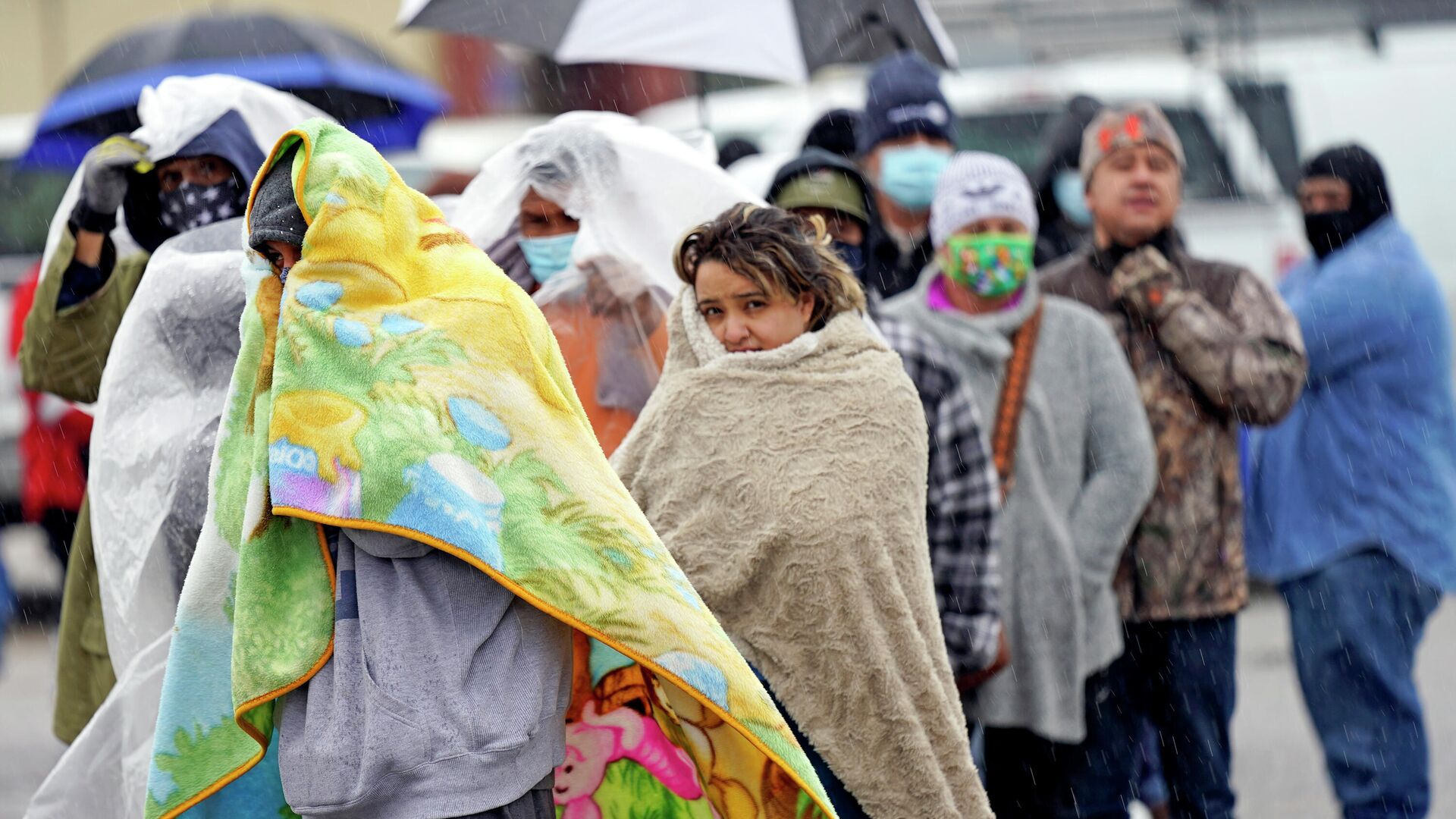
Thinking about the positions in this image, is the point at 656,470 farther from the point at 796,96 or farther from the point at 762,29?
the point at 796,96

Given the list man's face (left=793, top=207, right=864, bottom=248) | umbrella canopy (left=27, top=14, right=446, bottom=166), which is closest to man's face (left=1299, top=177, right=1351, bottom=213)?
man's face (left=793, top=207, right=864, bottom=248)

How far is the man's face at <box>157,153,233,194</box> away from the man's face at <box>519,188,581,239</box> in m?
0.77

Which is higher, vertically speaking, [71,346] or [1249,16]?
[71,346]

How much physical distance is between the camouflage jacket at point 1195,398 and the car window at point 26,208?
39.9ft

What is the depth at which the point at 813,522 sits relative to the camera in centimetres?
386

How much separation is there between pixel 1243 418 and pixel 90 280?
3.20 m

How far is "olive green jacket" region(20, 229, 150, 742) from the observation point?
4695 mm

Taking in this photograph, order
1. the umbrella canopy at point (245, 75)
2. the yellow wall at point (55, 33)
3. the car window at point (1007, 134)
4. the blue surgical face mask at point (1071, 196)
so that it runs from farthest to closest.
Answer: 1. the yellow wall at point (55, 33)
2. the car window at point (1007, 134)
3. the blue surgical face mask at point (1071, 196)
4. the umbrella canopy at point (245, 75)

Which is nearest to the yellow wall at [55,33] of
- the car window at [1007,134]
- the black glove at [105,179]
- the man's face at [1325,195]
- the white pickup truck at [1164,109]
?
the white pickup truck at [1164,109]

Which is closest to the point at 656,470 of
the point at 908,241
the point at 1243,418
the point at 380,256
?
the point at 380,256

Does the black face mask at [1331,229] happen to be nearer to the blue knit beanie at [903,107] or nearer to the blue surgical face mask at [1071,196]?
the blue knit beanie at [903,107]

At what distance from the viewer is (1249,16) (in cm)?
1342

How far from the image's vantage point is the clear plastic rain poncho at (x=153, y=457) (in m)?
4.07

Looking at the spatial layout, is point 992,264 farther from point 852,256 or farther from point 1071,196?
point 1071,196
